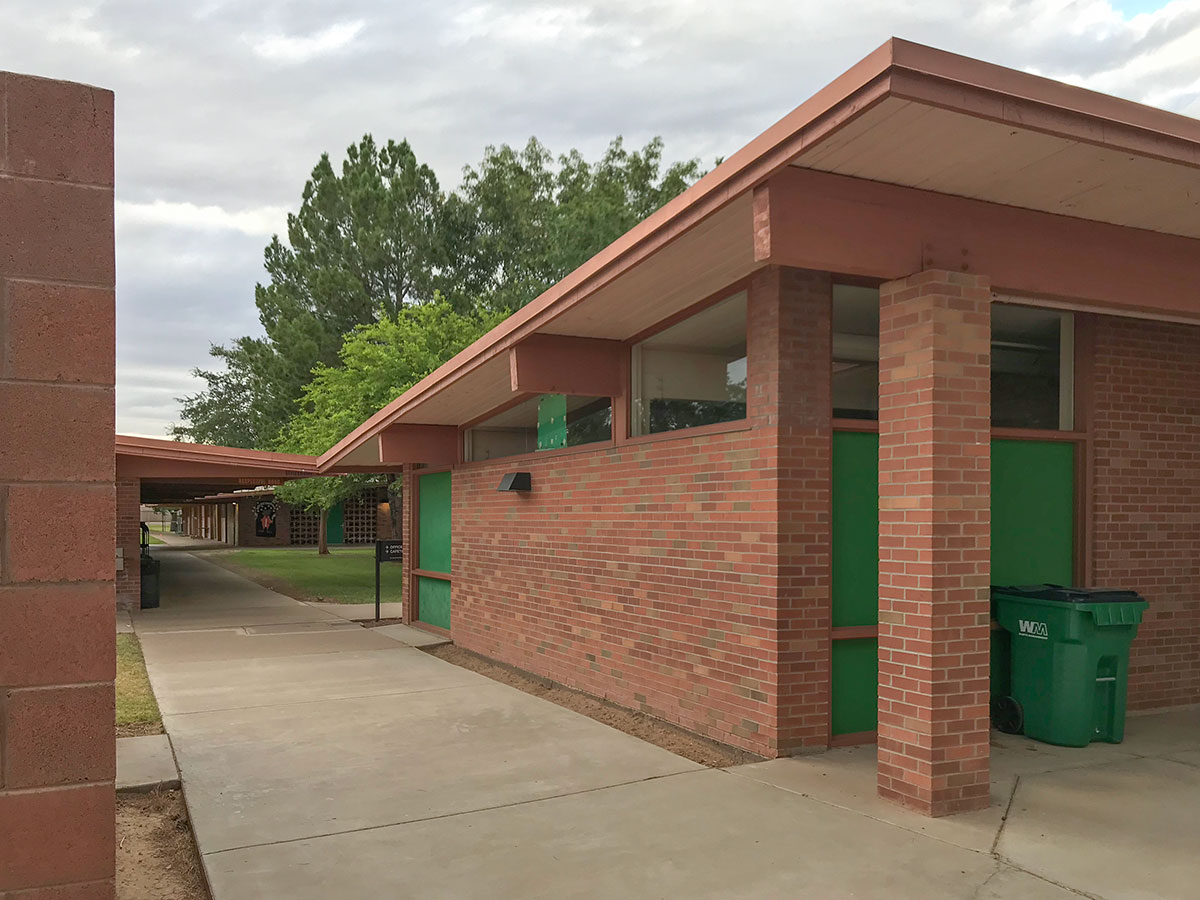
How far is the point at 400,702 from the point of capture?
878 centimetres

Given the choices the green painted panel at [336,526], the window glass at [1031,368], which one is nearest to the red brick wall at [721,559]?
the window glass at [1031,368]

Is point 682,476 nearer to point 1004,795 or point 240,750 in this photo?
point 1004,795

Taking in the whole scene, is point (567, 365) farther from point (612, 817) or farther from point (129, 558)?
point (129, 558)

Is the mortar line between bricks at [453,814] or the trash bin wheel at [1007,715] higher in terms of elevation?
the trash bin wheel at [1007,715]

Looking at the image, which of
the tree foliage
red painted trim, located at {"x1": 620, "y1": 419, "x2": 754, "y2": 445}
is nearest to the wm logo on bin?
red painted trim, located at {"x1": 620, "y1": 419, "x2": 754, "y2": 445}

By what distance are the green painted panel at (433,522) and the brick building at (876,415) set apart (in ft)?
11.1

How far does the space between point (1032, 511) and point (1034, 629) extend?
3.59ft

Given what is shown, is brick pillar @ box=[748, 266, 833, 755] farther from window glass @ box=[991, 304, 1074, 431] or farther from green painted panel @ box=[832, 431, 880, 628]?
window glass @ box=[991, 304, 1074, 431]

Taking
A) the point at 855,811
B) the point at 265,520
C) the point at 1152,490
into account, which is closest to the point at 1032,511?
the point at 1152,490

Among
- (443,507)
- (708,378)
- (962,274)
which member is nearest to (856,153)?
(962,274)

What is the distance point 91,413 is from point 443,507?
10353 millimetres

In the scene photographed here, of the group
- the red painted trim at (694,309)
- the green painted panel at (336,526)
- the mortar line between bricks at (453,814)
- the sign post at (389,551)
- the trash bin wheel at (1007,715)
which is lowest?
the green painted panel at (336,526)

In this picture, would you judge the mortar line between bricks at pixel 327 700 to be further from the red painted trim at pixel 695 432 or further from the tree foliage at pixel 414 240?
the tree foliage at pixel 414 240

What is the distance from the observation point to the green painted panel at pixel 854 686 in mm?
6637
